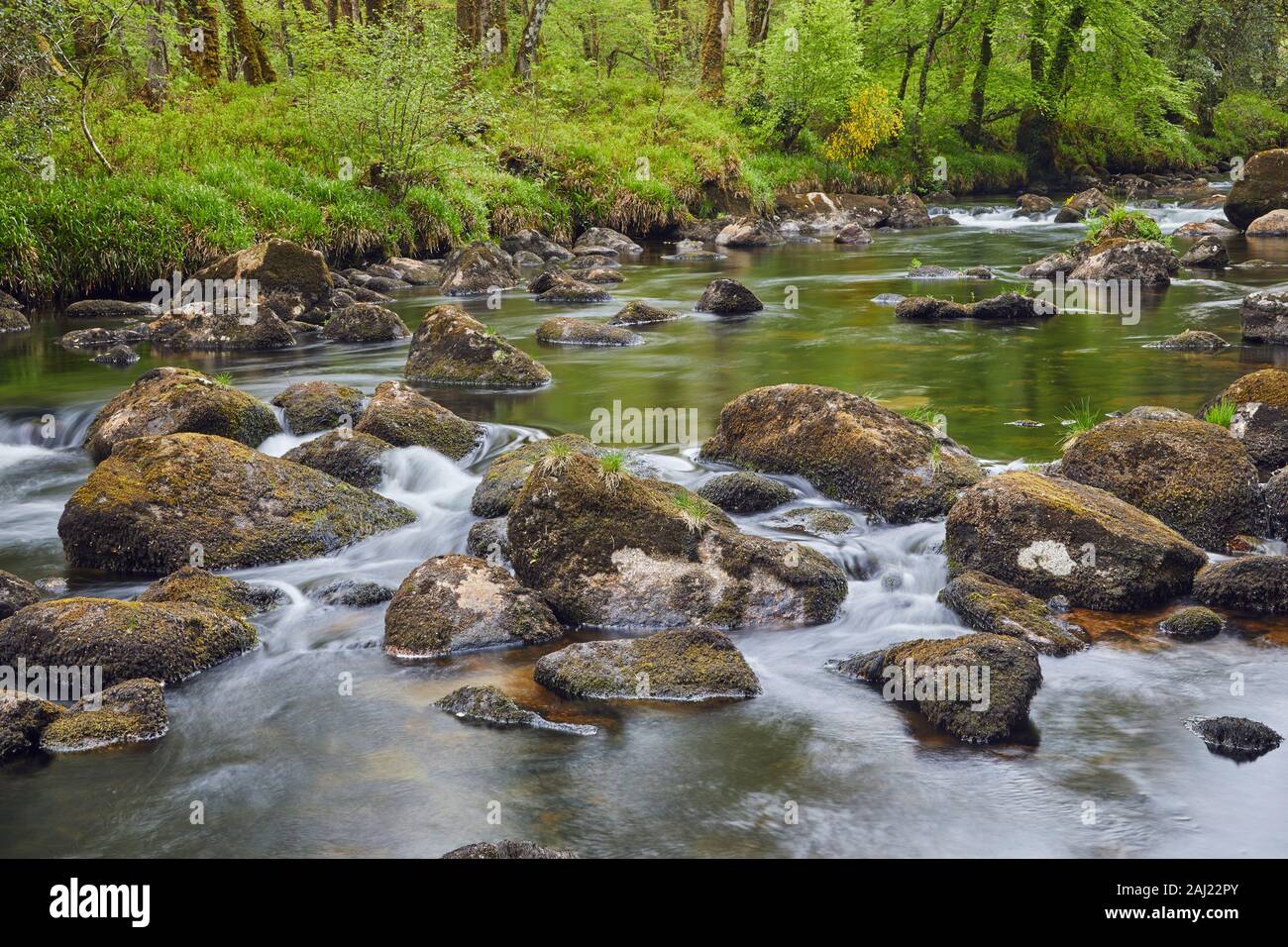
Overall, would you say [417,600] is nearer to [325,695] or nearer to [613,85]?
[325,695]

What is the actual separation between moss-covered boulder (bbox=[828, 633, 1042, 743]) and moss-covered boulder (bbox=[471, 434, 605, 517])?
369cm

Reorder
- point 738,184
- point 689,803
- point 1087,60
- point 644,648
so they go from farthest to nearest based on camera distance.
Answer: point 1087,60
point 738,184
point 644,648
point 689,803

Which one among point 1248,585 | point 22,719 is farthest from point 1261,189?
point 22,719

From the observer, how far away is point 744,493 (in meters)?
9.66

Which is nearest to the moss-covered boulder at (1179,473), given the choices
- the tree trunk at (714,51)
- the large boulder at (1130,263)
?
the large boulder at (1130,263)

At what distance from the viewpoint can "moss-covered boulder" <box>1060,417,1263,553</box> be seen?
875 centimetres

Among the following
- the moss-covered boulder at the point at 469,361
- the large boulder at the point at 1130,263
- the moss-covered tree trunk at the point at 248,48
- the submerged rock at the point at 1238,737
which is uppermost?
the moss-covered tree trunk at the point at 248,48

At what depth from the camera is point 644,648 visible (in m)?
6.89

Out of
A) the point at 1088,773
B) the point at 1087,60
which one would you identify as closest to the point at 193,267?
the point at 1088,773

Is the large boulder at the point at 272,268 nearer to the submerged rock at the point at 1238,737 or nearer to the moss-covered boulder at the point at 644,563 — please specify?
the moss-covered boulder at the point at 644,563

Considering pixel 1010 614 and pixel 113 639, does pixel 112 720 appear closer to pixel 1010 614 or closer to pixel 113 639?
pixel 113 639

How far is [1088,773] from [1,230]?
63.6 feet

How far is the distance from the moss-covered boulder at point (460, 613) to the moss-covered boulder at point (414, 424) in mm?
3828

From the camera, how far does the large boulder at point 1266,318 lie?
51.0 feet
